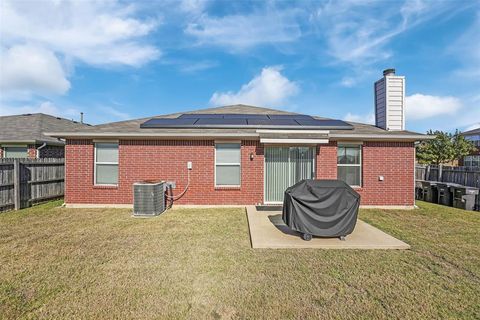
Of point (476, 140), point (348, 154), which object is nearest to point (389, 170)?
point (348, 154)

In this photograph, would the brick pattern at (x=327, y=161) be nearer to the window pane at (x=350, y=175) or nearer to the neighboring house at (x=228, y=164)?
the neighboring house at (x=228, y=164)

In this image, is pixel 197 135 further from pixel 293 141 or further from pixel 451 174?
pixel 451 174

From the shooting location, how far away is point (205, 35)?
11609mm

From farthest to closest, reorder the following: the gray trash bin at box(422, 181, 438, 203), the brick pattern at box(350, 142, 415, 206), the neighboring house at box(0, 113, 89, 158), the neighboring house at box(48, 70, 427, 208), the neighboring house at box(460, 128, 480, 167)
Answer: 1. the neighboring house at box(460, 128, 480, 167)
2. the neighboring house at box(0, 113, 89, 158)
3. the gray trash bin at box(422, 181, 438, 203)
4. the brick pattern at box(350, 142, 415, 206)
5. the neighboring house at box(48, 70, 427, 208)

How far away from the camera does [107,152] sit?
29.2 feet

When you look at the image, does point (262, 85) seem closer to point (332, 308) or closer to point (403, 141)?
point (403, 141)

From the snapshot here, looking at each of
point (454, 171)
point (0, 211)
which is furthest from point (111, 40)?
point (454, 171)

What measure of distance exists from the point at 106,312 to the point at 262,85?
73.2 feet

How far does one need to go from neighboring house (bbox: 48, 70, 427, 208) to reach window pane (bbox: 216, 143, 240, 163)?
37 mm

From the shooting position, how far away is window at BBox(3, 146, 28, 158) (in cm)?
1292

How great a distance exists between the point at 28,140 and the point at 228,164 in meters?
11.3

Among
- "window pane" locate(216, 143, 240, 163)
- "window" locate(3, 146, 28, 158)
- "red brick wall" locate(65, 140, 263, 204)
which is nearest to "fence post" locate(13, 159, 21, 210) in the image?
"red brick wall" locate(65, 140, 263, 204)

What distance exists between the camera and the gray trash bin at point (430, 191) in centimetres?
1073

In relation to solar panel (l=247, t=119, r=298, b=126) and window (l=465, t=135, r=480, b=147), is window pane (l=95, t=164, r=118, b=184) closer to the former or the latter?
solar panel (l=247, t=119, r=298, b=126)
